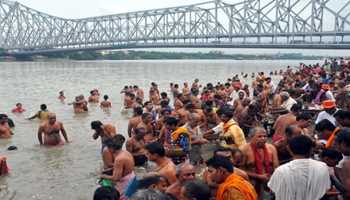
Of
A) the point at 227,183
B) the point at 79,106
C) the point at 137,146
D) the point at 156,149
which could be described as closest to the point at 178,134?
the point at 137,146

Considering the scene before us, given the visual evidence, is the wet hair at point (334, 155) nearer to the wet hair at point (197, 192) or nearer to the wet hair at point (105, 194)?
the wet hair at point (197, 192)

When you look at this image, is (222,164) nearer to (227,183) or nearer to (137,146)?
(227,183)

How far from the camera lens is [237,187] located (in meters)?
3.56

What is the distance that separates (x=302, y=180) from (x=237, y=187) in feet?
1.81

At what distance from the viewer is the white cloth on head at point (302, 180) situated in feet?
11.8

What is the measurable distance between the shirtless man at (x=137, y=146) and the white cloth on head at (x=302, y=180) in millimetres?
3820

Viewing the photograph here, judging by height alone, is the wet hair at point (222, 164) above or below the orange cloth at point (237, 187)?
above

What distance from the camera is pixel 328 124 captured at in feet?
17.5

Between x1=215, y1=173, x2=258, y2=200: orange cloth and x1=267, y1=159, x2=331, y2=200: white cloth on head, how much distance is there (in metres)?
0.27

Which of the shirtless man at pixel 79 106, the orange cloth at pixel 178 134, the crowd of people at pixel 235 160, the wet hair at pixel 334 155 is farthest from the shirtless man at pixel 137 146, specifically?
the shirtless man at pixel 79 106

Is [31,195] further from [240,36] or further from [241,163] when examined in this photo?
[240,36]

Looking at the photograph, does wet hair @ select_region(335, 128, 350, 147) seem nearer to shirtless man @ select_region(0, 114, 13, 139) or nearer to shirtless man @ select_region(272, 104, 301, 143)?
shirtless man @ select_region(272, 104, 301, 143)

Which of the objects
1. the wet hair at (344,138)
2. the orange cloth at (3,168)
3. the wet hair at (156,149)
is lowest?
the orange cloth at (3,168)

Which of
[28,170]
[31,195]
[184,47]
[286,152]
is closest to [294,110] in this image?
[286,152]
